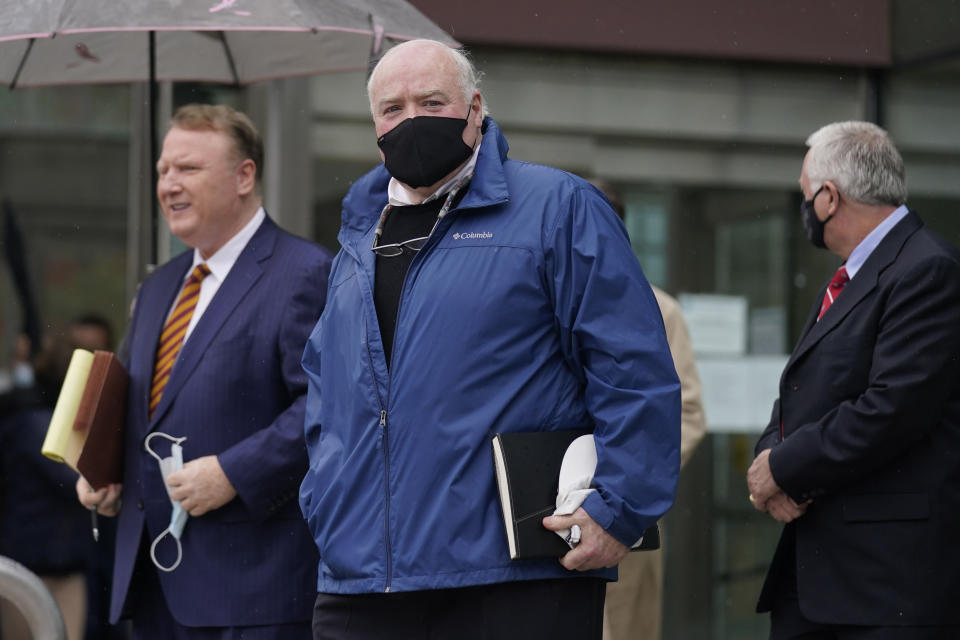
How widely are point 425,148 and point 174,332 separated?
4.79 ft

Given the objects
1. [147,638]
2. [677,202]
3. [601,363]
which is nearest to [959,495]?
[601,363]

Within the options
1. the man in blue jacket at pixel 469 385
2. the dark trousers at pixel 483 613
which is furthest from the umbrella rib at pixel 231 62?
the dark trousers at pixel 483 613

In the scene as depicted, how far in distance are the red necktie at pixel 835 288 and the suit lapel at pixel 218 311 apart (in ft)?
5.86

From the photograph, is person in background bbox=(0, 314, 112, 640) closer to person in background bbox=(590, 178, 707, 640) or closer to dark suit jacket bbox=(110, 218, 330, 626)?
dark suit jacket bbox=(110, 218, 330, 626)

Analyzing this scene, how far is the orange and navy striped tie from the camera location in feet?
14.3

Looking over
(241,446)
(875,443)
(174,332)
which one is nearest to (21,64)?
(174,332)

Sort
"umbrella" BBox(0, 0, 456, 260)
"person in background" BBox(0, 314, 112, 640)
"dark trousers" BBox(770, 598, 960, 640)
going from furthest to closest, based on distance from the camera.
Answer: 1. "person in background" BBox(0, 314, 112, 640)
2. "umbrella" BBox(0, 0, 456, 260)
3. "dark trousers" BBox(770, 598, 960, 640)

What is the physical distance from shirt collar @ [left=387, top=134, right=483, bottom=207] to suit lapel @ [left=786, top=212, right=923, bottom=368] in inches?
51.7

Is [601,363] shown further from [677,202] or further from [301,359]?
[677,202]

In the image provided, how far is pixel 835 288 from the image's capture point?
4.36m

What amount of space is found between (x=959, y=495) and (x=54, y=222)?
5.69m

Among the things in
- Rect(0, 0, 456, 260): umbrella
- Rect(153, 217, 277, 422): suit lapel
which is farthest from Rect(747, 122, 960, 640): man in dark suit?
Rect(153, 217, 277, 422): suit lapel

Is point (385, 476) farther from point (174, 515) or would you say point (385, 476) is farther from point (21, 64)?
point (21, 64)

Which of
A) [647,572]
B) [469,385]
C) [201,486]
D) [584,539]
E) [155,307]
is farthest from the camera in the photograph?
[647,572]
